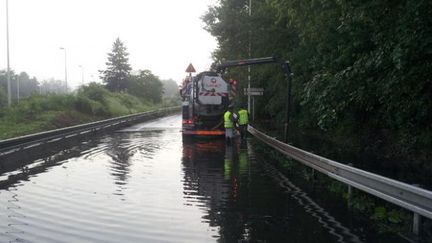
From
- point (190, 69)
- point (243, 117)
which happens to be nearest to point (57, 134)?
point (243, 117)

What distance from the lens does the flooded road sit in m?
6.90

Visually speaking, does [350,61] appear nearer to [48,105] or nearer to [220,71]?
[220,71]

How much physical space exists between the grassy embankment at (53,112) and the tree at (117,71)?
38650 mm

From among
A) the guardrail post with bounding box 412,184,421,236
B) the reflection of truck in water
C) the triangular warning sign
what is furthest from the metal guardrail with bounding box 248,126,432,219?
the triangular warning sign

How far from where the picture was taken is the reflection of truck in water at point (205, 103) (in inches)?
885

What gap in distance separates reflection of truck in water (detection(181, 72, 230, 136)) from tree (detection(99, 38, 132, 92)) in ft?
200

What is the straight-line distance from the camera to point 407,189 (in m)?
6.93

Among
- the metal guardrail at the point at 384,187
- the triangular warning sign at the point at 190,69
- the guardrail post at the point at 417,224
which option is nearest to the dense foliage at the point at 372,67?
the metal guardrail at the point at 384,187

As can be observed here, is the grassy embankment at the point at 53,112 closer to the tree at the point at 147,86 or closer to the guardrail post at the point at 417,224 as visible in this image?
the guardrail post at the point at 417,224

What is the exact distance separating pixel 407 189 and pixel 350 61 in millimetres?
7714

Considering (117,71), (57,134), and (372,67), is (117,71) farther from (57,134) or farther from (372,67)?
(372,67)

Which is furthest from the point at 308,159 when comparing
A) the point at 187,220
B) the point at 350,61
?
the point at 187,220

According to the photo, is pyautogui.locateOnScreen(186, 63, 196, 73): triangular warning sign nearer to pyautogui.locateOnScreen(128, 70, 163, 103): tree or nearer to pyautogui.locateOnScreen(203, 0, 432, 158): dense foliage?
pyautogui.locateOnScreen(203, 0, 432, 158): dense foliage

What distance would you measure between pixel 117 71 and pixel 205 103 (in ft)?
205
